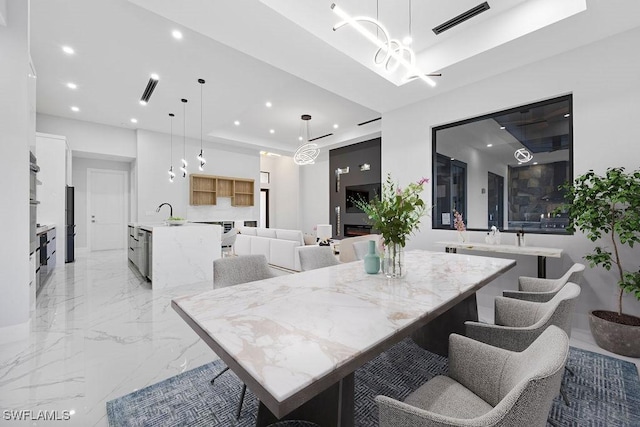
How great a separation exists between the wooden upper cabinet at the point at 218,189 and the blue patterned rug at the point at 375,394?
6.63m

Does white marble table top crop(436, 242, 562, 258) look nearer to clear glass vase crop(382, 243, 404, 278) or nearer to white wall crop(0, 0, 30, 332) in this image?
clear glass vase crop(382, 243, 404, 278)

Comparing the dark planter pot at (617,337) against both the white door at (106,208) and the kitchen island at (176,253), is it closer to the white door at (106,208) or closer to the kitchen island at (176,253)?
the kitchen island at (176,253)

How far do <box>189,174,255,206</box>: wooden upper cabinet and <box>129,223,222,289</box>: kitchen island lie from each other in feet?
10.8

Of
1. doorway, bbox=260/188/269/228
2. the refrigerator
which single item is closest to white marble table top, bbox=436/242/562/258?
the refrigerator

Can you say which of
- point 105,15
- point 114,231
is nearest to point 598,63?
point 105,15

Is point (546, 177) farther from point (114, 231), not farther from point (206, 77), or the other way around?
point (114, 231)

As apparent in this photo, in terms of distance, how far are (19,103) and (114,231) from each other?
6.39m

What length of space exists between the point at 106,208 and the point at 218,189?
9.96 feet

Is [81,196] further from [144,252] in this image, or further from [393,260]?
[393,260]

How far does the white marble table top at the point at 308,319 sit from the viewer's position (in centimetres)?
75

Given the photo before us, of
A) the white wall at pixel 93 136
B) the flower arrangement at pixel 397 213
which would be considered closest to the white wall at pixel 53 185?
the white wall at pixel 93 136

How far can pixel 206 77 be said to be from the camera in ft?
14.8

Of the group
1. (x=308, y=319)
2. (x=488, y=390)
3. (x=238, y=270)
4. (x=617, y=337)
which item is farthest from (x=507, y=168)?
(x=308, y=319)

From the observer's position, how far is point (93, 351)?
2.27 metres
